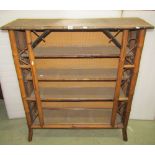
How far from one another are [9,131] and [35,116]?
48 centimetres

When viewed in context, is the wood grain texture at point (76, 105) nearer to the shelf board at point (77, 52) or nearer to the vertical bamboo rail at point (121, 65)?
the vertical bamboo rail at point (121, 65)

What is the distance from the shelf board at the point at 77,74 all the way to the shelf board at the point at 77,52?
0.85 feet

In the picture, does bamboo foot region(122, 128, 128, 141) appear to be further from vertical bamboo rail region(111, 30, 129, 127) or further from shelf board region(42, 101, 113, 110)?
shelf board region(42, 101, 113, 110)

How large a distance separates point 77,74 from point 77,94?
302 mm

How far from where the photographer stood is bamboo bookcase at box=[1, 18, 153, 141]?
167 cm

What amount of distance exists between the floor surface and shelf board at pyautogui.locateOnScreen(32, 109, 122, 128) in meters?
0.23

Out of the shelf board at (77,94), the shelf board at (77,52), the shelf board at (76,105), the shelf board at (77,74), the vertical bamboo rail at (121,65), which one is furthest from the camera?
the shelf board at (76,105)

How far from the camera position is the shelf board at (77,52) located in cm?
166

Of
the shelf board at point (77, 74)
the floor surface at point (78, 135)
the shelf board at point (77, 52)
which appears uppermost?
the shelf board at point (77, 52)

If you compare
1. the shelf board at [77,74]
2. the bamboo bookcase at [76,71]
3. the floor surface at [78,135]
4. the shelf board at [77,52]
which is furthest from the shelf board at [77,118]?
the shelf board at [77,52]

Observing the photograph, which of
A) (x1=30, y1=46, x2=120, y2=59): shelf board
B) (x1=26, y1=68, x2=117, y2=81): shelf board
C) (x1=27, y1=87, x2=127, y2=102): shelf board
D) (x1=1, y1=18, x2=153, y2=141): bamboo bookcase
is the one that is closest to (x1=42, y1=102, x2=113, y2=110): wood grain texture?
(x1=1, y1=18, x2=153, y2=141): bamboo bookcase
